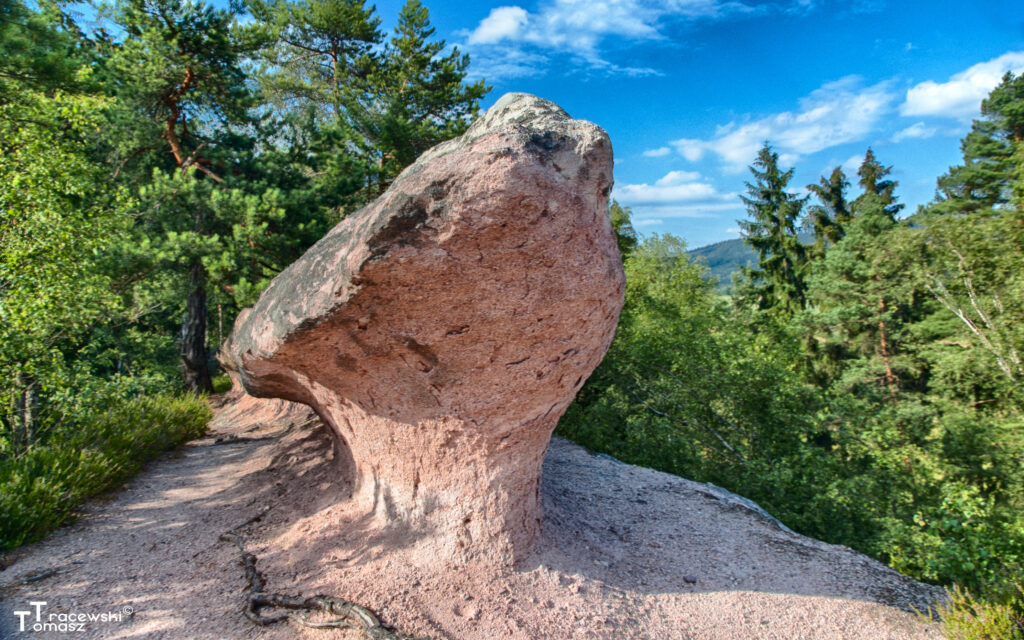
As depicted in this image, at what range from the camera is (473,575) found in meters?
3.99

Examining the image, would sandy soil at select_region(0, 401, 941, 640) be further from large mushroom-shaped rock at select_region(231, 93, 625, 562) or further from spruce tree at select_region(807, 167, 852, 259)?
spruce tree at select_region(807, 167, 852, 259)

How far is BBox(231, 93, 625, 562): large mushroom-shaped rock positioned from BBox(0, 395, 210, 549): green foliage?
261 centimetres

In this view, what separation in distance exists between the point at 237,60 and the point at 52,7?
3.28 m

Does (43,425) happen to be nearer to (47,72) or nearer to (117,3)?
(47,72)

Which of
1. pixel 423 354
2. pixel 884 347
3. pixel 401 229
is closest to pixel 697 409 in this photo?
pixel 423 354

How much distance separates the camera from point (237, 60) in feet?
40.5

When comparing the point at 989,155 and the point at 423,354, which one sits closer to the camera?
the point at 423,354

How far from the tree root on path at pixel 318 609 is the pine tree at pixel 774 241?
22945mm

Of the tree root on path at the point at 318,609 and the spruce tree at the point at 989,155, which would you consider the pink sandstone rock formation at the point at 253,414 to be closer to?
the tree root on path at the point at 318,609

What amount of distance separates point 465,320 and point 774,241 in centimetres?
2356

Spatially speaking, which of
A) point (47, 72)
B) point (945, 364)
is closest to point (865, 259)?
point (945, 364)

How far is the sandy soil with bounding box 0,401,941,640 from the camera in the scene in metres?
3.72

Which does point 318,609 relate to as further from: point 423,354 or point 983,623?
point 983,623

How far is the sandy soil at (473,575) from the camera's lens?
3.72 metres
